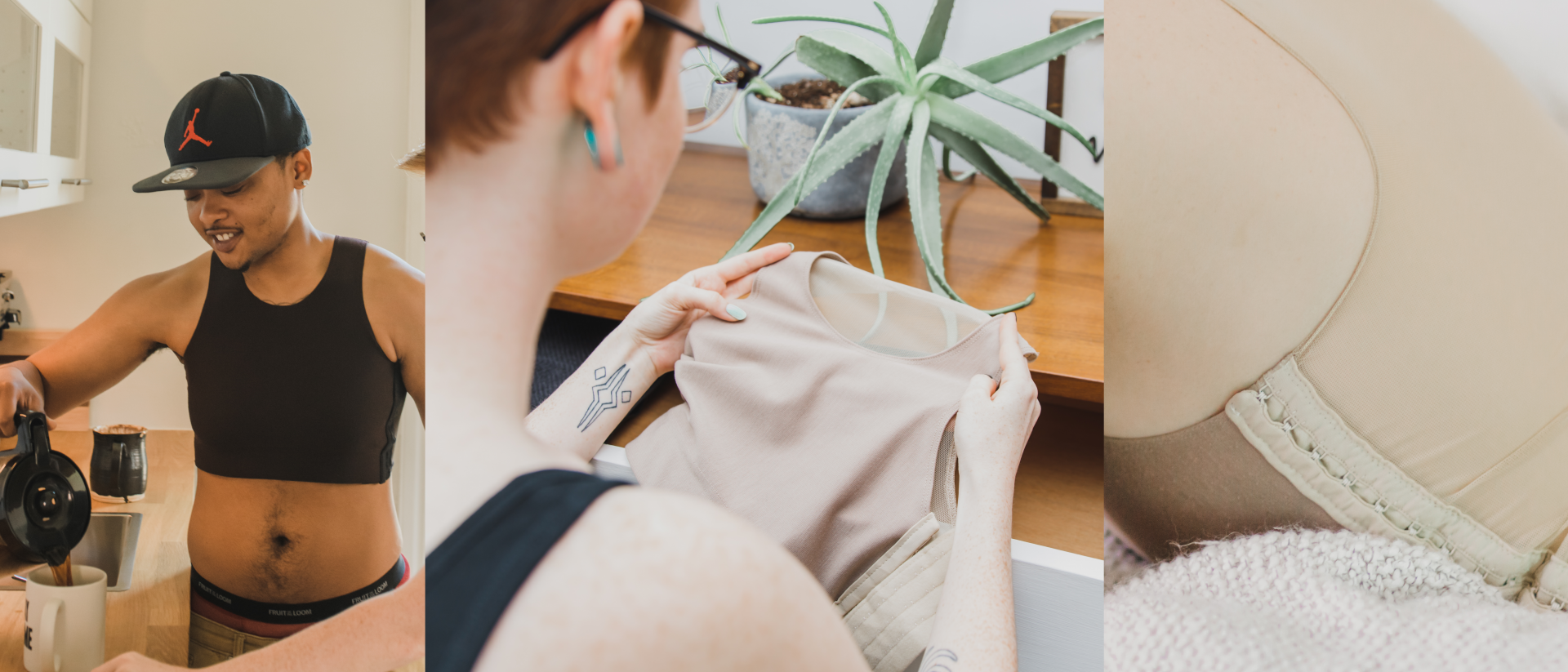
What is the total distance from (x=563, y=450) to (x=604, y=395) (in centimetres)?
22

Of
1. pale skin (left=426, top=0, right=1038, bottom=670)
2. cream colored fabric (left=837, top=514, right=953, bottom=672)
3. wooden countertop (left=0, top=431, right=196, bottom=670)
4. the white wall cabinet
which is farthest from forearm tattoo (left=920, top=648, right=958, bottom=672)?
the white wall cabinet

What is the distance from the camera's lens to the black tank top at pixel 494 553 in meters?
0.25

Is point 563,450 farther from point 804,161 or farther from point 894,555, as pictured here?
point 804,161

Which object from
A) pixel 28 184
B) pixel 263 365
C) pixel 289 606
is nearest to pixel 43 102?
pixel 28 184

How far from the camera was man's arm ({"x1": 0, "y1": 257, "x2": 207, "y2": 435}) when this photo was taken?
0.35 meters

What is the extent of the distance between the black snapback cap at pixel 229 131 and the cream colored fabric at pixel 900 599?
384 mm

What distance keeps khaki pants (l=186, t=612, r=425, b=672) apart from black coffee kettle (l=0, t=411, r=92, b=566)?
0.22ft

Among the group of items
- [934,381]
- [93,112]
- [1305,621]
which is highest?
[93,112]

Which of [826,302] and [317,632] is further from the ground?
[826,302]

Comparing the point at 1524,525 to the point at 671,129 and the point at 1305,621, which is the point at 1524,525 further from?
the point at 671,129

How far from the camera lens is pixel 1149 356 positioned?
0.47 metres

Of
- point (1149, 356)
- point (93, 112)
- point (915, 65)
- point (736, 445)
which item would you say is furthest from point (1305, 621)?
point (93, 112)

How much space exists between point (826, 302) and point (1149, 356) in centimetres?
22

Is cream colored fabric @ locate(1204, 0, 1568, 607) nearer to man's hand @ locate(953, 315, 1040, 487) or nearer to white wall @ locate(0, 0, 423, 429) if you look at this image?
man's hand @ locate(953, 315, 1040, 487)
